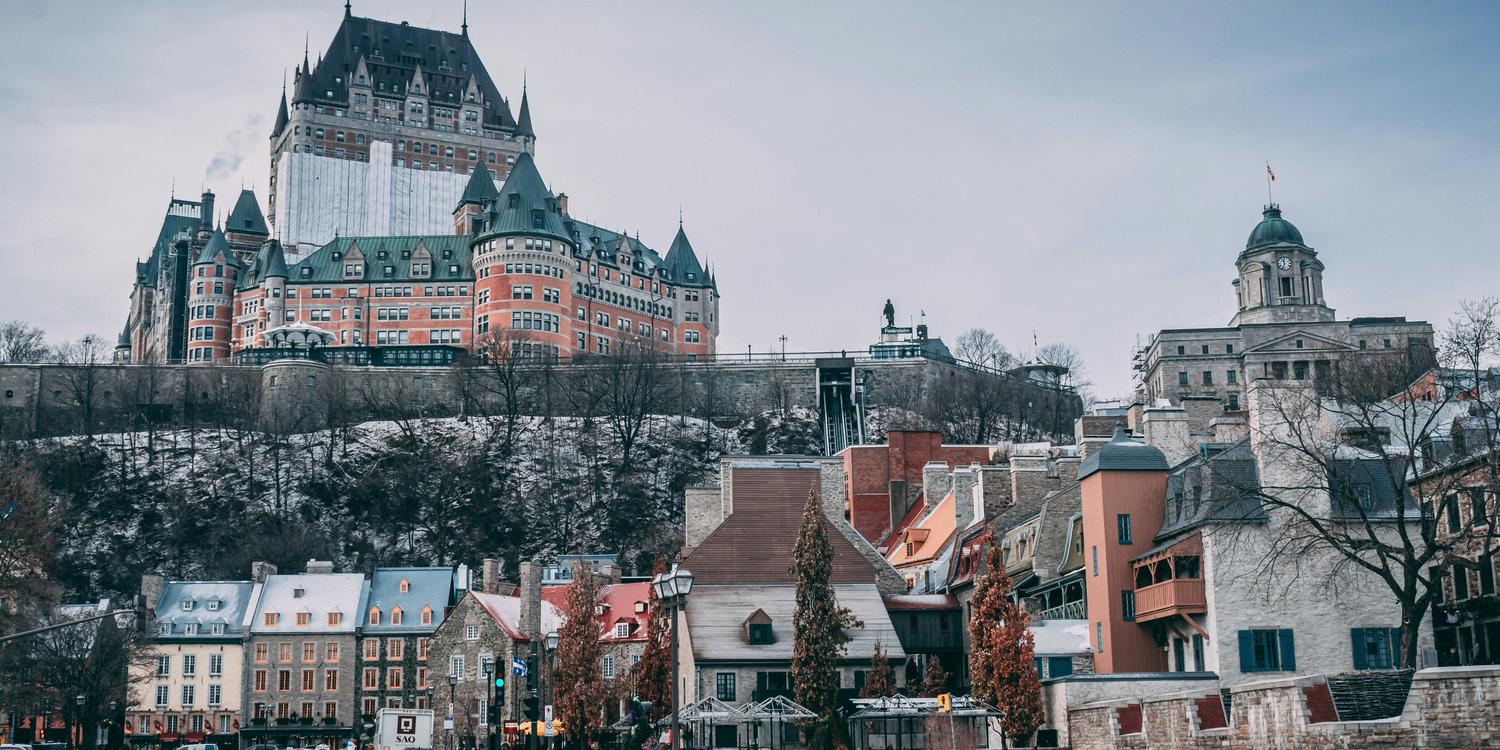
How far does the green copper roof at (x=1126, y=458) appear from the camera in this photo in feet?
167

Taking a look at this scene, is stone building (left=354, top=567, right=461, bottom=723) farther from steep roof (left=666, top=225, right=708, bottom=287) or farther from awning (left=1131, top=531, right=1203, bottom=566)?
steep roof (left=666, top=225, right=708, bottom=287)

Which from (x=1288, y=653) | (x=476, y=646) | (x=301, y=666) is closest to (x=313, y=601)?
(x=301, y=666)

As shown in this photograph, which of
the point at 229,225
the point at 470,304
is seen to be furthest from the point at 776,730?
the point at 229,225

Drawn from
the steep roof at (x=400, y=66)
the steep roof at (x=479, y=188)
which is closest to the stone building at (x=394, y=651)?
the steep roof at (x=479, y=188)

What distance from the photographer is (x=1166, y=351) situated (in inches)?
5482

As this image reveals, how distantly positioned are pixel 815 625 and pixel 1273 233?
104199 millimetres

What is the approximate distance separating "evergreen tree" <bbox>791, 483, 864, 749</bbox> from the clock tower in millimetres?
97104

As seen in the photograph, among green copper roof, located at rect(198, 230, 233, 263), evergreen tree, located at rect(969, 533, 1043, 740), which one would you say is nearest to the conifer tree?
→ evergreen tree, located at rect(969, 533, 1043, 740)

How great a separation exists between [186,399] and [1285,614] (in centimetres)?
11337

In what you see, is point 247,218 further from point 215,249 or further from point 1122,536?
point 1122,536

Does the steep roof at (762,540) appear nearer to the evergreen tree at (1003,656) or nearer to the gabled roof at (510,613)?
the gabled roof at (510,613)

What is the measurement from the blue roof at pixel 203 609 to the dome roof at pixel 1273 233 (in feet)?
295

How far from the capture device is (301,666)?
87625 mm

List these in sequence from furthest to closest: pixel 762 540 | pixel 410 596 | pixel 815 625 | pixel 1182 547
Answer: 1. pixel 410 596
2. pixel 762 540
3. pixel 815 625
4. pixel 1182 547
